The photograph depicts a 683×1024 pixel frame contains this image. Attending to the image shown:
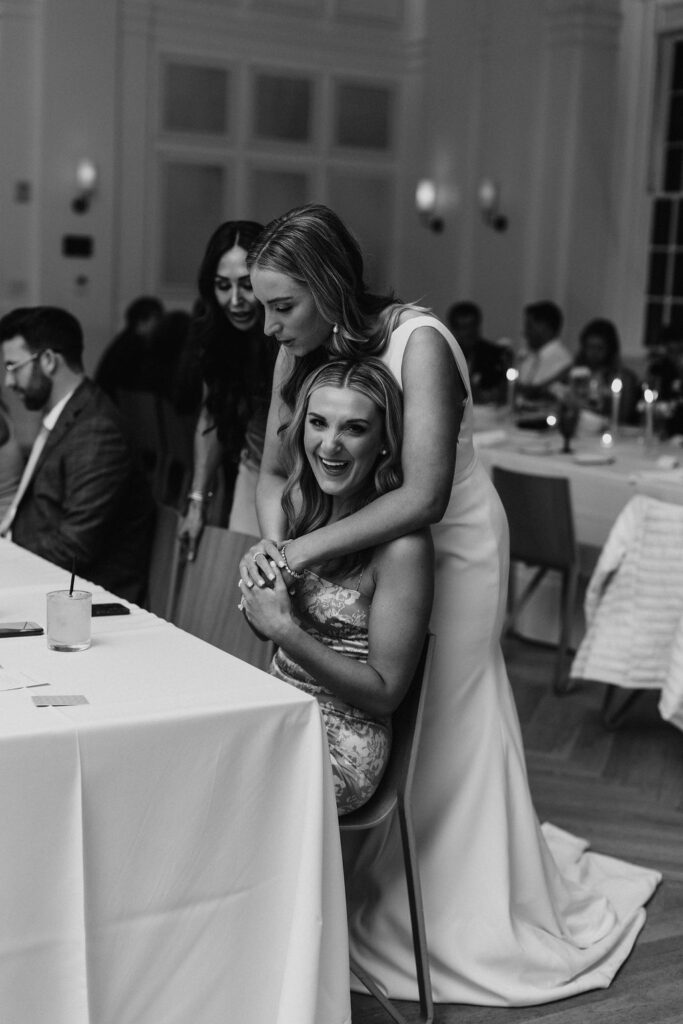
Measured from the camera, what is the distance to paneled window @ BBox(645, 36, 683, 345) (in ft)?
31.9

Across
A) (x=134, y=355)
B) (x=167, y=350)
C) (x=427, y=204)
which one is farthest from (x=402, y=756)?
(x=427, y=204)

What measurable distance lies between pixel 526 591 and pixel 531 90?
570cm

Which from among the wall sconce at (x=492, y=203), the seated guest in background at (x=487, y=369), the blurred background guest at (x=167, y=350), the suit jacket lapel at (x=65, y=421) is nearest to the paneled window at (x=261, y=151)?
the wall sconce at (x=492, y=203)

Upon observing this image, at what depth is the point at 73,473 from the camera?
11.7 feet

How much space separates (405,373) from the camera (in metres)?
2.61

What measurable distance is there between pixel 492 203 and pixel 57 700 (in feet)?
29.1

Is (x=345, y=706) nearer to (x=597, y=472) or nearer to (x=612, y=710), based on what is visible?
(x=612, y=710)

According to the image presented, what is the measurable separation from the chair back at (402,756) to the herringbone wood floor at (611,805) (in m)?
0.42

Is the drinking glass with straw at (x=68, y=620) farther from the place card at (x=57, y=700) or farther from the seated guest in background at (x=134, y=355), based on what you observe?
the seated guest in background at (x=134, y=355)

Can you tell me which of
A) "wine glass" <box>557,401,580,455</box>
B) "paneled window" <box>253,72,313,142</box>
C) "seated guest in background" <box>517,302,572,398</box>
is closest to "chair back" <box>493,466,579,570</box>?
"wine glass" <box>557,401,580,455</box>

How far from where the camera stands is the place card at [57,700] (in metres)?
2.09

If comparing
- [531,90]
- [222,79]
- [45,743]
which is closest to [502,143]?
[531,90]

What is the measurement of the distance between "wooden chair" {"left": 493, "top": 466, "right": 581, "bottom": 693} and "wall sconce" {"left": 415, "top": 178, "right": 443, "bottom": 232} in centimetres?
592

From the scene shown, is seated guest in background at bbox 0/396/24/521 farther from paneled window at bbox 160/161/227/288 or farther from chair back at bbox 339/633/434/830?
paneled window at bbox 160/161/227/288
